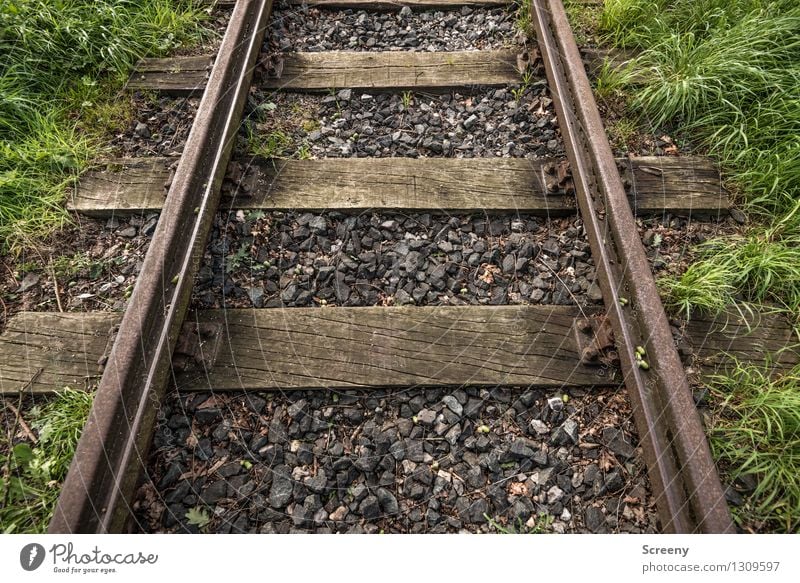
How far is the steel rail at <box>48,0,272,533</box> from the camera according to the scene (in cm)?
159

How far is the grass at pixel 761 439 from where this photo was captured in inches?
69.1

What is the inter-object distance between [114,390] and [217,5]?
2.81 meters

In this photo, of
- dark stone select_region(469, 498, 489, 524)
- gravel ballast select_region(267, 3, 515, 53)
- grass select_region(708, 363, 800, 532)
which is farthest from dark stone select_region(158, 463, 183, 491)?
gravel ballast select_region(267, 3, 515, 53)

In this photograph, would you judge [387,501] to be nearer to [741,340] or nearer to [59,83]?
[741,340]

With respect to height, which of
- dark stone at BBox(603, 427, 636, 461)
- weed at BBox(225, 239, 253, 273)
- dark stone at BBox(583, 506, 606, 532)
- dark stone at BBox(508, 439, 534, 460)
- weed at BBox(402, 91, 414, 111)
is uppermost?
weed at BBox(402, 91, 414, 111)

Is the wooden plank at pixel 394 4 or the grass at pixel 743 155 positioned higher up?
the wooden plank at pixel 394 4

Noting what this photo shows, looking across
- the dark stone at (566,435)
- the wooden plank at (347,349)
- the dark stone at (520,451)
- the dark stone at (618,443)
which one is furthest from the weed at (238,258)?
the dark stone at (618,443)

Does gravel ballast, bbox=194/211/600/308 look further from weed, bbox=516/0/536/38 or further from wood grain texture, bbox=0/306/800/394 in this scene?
weed, bbox=516/0/536/38

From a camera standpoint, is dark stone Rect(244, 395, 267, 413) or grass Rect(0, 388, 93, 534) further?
dark stone Rect(244, 395, 267, 413)

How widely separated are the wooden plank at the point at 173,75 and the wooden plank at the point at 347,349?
1510 mm

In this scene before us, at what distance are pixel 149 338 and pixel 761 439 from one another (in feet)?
7.67

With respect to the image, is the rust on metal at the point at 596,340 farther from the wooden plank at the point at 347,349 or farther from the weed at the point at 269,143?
the weed at the point at 269,143

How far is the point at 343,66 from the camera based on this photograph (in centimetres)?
303

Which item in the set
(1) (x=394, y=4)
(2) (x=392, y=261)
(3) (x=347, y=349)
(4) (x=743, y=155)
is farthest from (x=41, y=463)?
(4) (x=743, y=155)
